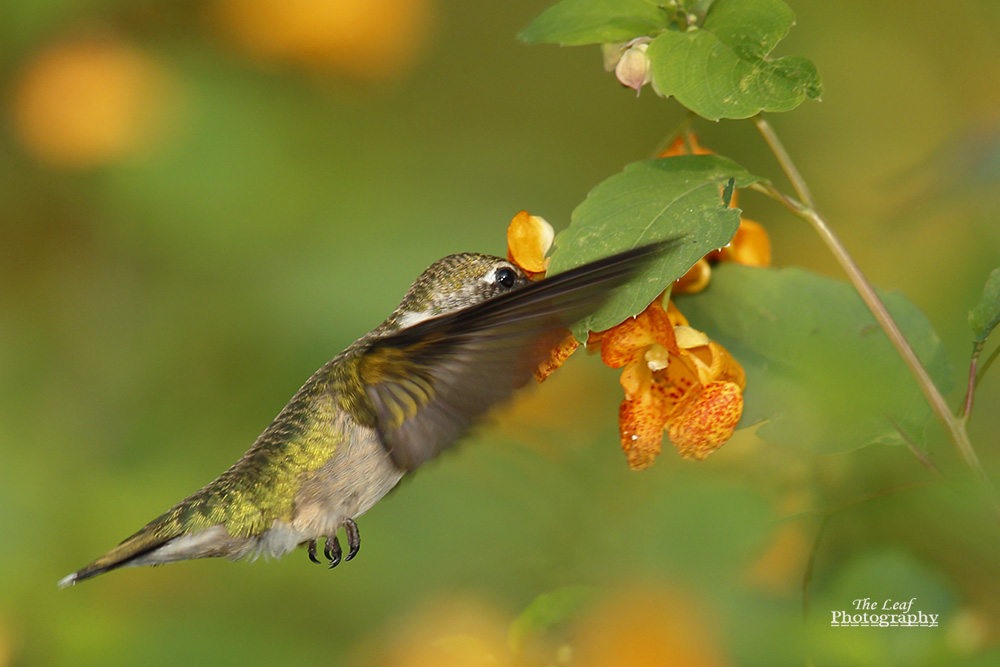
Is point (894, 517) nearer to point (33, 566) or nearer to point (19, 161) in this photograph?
point (33, 566)

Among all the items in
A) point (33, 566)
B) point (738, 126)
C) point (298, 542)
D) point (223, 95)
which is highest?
point (223, 95)

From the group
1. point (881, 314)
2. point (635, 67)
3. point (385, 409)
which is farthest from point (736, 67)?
point (385, 409)

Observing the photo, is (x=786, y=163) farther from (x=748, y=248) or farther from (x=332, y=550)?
(x=332, y=550)

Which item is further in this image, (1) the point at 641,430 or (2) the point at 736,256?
(2) the point at 736,256

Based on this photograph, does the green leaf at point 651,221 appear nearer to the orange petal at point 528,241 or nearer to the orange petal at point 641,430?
the orange petal at point 528,241

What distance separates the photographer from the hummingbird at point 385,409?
1.09 m

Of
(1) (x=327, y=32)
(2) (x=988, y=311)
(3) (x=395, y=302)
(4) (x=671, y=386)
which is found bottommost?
(2) (x=988, y=311)

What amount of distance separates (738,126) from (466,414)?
2.23 metres

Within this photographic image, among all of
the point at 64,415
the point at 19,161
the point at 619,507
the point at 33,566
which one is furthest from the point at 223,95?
the point at 619,507

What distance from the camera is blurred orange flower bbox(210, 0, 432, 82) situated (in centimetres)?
299

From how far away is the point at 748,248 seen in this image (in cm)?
156

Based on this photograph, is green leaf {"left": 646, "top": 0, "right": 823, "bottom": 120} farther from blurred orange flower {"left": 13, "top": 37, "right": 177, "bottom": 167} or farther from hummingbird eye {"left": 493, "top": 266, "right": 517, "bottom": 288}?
blurred orange flower {"left": 13, "top": 37, "right": 177, "bottom": 167}

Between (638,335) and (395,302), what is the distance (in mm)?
1378

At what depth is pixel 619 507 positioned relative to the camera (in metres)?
1.87
